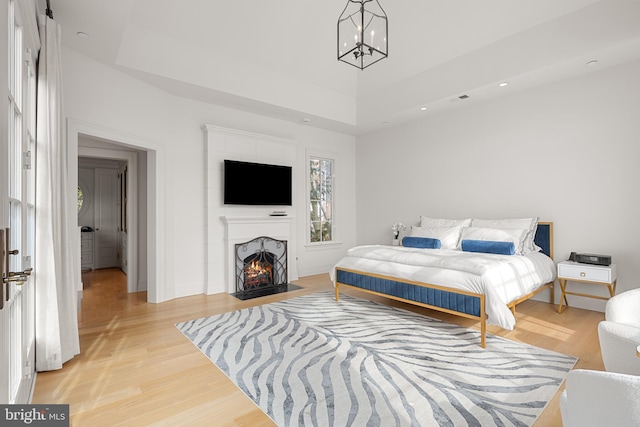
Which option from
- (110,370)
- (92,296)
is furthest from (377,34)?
(92,296)

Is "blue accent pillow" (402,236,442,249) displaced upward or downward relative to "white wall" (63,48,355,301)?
downward

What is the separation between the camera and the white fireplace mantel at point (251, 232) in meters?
4.76

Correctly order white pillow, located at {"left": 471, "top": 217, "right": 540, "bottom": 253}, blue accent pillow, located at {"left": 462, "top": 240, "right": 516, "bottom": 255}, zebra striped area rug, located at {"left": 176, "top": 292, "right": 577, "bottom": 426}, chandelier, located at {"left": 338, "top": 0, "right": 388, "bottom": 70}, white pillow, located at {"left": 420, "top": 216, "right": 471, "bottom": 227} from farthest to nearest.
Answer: white pillow, located at {"left": 420, "top": 216, "right": 471, "bottom": 227} → white pillow, located at {"left": 471, "top": 217, "right": 540, "bottom": 253} → blue accent pillow, located at {"left": 462, "top": 240, "right": 516, "bottom": 255} → chandelier, located at {"left": 338, "top": 0, "right": 388, "bottom": 70} → zebra striped area rug, located at {"left": 176, "top": 292, "right": 577, "bottom": 426}

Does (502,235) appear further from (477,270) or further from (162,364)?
(162,364)

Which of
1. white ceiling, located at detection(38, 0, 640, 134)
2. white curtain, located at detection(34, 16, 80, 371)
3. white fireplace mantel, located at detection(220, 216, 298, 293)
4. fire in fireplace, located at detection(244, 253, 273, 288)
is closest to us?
white curtain, located at detection(34, 16, 80, 371)

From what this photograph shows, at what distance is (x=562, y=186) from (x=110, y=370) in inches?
199

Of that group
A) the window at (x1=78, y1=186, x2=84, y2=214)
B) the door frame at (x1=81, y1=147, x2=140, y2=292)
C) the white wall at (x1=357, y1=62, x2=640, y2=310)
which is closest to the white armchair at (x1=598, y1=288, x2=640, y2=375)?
the white wall at (x1=357, y1=62, x2=640, y2=310)

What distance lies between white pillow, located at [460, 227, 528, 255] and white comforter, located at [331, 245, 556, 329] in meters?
0.19

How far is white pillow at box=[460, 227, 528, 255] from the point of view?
3906 millimetres

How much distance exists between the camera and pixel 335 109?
555 centimetres

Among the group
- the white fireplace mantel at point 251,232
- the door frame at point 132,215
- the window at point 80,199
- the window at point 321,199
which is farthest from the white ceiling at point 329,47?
the window at point 80,199

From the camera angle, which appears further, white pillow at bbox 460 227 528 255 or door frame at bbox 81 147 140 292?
door frame at bbox 81 147 140 292

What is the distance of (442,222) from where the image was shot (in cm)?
495

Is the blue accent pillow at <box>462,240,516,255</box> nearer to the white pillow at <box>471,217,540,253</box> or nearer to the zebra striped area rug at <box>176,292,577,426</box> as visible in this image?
the white pillow at <box>471,217,540,253</box>
